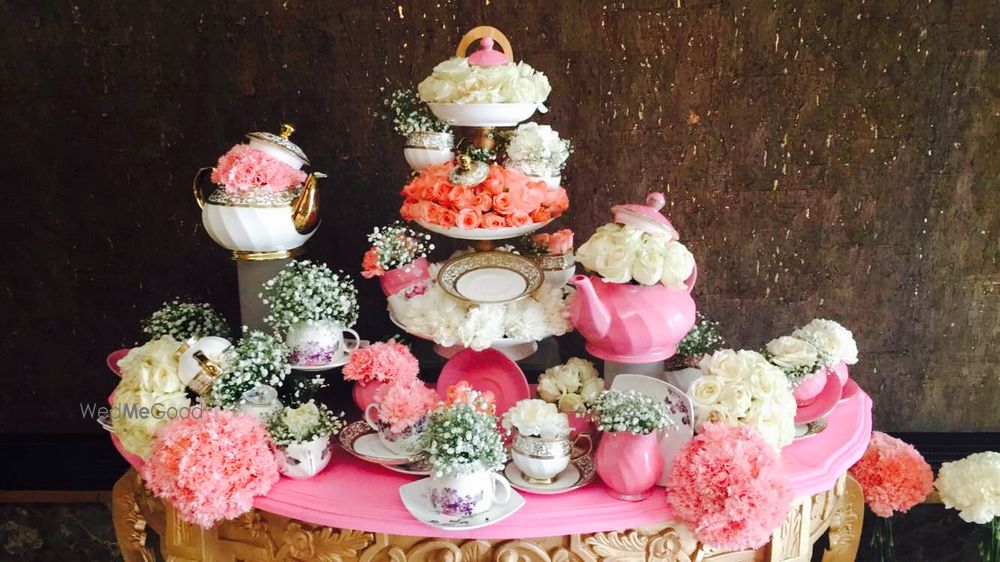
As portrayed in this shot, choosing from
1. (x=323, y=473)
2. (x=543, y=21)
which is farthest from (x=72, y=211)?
(x=543, y=21)

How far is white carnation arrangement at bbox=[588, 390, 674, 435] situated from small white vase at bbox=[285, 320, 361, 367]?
64 cm

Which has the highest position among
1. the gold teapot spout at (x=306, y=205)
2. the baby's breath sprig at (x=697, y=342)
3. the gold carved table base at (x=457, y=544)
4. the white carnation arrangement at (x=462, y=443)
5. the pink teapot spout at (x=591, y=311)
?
the gold teapot spout at (x=306, y=205)

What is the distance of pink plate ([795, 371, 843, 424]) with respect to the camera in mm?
1735

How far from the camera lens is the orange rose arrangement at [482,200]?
5.30 ft

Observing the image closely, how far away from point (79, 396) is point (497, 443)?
1.86 m

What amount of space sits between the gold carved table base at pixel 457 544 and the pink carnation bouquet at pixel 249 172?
740 millimetres

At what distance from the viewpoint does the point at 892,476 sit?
Result: 6.59ft

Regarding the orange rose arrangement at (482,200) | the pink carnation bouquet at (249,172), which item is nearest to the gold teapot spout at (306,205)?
the pink carnation bouquet at (249,172)

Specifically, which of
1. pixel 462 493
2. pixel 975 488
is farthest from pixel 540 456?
pixel 975 488

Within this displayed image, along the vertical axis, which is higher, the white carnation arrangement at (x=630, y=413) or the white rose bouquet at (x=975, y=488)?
the white carnation arrangement at (x=630, y=413)

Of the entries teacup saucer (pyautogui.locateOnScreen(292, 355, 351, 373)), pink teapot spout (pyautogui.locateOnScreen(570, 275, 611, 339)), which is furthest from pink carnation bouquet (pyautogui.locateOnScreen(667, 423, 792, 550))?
teacup saucer (pyautogui.locateOnScreen(292, 355, 351, 373))

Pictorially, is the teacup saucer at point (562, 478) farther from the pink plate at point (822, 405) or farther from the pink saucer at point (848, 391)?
the pink saucer at point (848, 391)

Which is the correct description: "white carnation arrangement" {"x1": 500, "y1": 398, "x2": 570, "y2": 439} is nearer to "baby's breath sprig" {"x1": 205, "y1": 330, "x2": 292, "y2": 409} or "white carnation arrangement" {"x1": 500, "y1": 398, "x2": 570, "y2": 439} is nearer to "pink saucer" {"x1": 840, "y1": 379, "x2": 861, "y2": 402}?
"baby's breath sprig" {"x1": 205, "y1": 330, "x2": 292, "y2": 409}

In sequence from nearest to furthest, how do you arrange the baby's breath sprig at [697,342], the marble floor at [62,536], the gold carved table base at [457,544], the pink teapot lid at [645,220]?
1. the gold carved table base at [457,544]
2. the pink teapot lid at [645,220]
3. the baby's breath sprig at [697,342]
4. the marble floor at [62,536]
